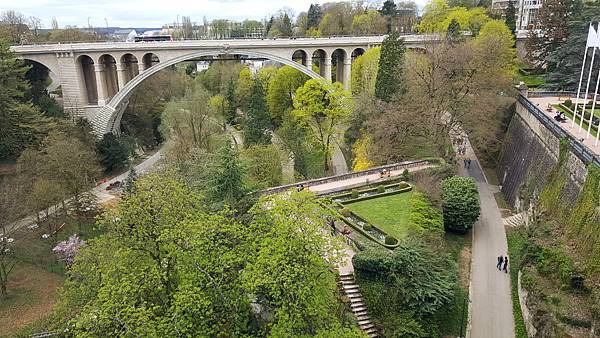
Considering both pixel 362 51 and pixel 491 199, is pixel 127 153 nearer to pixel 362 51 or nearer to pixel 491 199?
pixel 362 51

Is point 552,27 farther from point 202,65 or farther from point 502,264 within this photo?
point 202,65

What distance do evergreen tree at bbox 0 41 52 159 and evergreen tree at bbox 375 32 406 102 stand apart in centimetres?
2492

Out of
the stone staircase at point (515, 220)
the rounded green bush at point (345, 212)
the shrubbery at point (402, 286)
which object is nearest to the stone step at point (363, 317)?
the shrubbery at point (402, 286)

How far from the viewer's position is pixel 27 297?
24.1 meters

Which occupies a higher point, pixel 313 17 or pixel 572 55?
pixel 313 17

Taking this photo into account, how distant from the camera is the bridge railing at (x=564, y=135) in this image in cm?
2151

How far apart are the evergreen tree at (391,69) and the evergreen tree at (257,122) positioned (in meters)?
9.81

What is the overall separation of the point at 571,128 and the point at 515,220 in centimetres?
653

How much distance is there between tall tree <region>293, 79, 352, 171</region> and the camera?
37.4 m

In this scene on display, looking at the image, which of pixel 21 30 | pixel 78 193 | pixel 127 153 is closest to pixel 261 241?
pixel 78 193

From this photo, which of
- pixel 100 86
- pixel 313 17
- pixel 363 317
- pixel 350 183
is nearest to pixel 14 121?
pixel 100 86

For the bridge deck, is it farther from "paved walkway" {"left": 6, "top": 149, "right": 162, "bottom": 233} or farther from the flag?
"paved walkway" {"left": 6, "top": 149, "right": 162, "bottom": 233}

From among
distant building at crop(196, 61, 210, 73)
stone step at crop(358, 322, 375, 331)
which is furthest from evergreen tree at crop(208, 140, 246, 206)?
distant building at crop(196, 61, 210, 73)

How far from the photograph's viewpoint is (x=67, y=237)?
2991 centimetres
